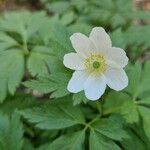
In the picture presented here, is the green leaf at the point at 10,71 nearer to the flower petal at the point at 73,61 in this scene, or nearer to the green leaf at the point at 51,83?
the green leaf at the point at 51,83

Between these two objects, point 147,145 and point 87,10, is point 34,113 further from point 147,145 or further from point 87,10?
point 87,10

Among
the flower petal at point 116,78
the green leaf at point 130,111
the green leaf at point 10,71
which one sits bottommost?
the green leaf at point 130,111

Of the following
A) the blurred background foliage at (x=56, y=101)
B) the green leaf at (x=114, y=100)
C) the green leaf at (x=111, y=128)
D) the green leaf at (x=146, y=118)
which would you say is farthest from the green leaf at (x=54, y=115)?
the green leaf at (x=146, y=118)

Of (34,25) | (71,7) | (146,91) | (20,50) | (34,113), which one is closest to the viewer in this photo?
(34,113)

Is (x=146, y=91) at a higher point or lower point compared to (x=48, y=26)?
lower

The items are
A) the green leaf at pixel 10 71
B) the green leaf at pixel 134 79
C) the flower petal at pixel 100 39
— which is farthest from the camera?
the green leaf at pixel 10 71

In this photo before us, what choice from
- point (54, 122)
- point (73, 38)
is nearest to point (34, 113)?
point (54, 122)

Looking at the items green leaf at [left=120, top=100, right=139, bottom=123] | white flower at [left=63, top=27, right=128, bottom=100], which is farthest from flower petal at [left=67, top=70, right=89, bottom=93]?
green leaf at [left=120, top=100, right=139, bottom=123]
